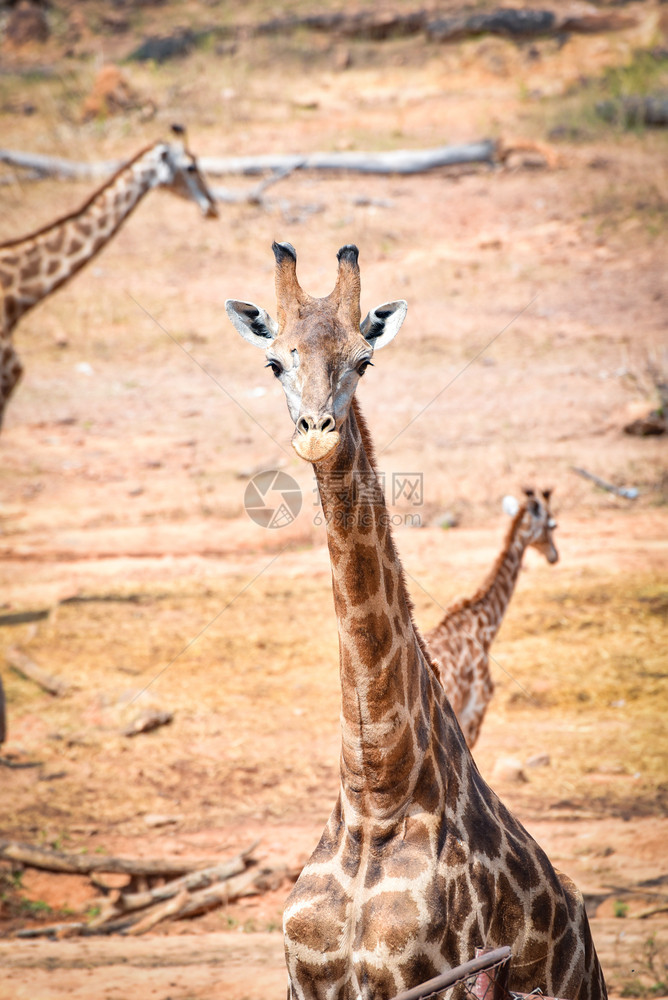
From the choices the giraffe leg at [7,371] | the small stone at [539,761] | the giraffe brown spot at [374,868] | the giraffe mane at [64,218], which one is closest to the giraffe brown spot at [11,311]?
the giraffe leg at [7,371]

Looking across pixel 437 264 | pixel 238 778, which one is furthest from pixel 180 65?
pixel 238 778

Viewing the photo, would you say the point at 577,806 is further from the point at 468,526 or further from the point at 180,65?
the point at 180,65

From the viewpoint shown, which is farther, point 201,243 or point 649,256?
point 201,243

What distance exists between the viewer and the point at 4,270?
9664mm

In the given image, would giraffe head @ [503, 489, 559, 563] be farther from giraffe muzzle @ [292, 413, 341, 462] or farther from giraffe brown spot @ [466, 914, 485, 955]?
giraffe muzzle @ [292, 413, 341, 462]

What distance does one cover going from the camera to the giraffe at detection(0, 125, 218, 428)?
9562 millimetres

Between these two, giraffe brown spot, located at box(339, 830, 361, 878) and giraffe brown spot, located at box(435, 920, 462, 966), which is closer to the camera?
giraffe brown spot, located at box(435, 920, 462, 966)

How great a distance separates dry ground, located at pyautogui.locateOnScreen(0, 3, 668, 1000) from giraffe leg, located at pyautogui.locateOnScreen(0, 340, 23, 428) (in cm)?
240

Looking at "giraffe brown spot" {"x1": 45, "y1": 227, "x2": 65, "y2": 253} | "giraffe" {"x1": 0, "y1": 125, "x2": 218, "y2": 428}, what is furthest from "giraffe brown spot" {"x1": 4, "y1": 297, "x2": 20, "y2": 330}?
"giraffe brown spot" {"x1": 45, "y1": 227, "x2": 65, "y2": 253}

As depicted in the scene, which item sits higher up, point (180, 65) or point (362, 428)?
point (180, 65)

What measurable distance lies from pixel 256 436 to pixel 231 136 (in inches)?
388

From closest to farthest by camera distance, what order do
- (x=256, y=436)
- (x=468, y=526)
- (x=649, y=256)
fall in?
(x=468, y=526) < (x=256, y=436) < (x=649, y=256)

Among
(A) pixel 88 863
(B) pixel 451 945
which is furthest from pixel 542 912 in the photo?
(A) pixel 88 863

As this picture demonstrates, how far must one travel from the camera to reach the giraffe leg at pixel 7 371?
930 cm
